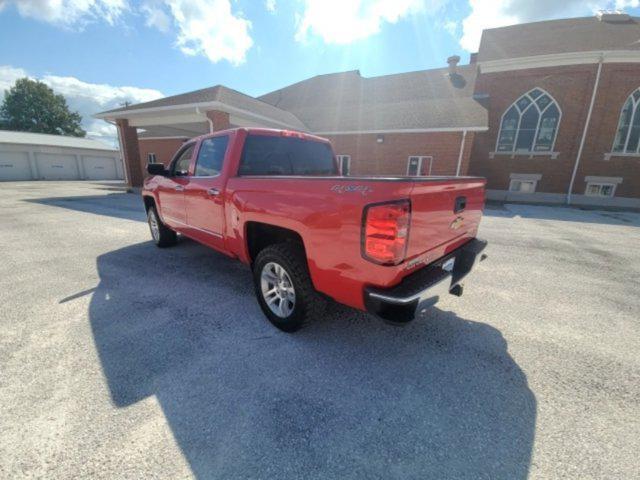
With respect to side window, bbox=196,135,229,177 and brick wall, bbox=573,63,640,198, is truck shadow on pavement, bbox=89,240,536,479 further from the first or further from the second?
brick wall, bbox=573,63,640,198

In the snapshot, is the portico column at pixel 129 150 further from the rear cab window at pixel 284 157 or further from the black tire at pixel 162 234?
the rear cab window at pixel 284 157

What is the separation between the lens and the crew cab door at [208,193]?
354 centimetres

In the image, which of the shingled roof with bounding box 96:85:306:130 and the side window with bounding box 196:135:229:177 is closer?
the side window with bounding box 196:135:229:177

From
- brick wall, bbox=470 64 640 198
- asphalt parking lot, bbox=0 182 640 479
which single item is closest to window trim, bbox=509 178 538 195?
brick wall, bbox=470 64 640 198

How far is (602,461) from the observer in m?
1.64

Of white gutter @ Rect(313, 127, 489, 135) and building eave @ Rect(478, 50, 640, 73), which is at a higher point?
building eave @ Rect(478, 50, 640, 73)

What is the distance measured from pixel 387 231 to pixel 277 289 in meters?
1.49

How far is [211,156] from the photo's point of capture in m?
3.82

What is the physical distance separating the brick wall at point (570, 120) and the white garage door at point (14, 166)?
40.9 meters

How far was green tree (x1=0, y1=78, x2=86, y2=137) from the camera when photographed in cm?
4472

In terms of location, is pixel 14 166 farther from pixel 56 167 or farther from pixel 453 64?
pixel 453 64

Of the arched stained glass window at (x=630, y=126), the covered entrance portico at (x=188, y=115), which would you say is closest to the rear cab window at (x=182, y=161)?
the covered entrance portico at (x=188, y=115)

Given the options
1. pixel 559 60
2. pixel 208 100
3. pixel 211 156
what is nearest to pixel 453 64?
pixel 559 60

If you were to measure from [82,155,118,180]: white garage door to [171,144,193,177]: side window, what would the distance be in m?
38.1
